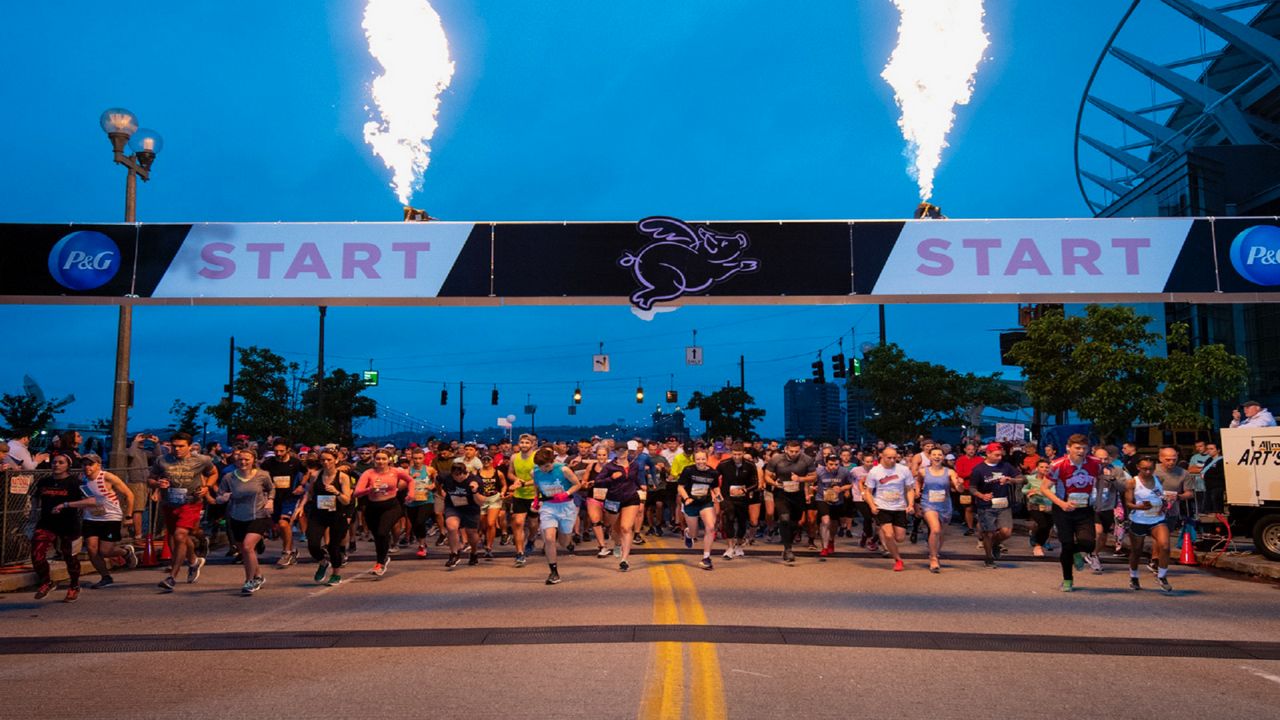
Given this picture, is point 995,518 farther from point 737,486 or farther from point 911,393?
point 911,393

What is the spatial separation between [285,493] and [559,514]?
16.2ft

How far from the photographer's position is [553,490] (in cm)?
1229

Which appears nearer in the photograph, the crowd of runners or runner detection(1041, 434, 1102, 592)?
runner detection(1041, 434, 1102, 592)

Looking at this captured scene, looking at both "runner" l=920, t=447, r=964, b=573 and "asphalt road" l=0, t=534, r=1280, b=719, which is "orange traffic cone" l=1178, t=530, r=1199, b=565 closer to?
"asphalt road" l=0, t=534, r=1280, b=719

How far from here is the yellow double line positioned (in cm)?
541

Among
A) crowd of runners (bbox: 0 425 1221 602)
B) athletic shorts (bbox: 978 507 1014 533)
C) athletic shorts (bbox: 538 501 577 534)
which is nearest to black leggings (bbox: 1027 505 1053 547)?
crowd of runners (bbox: 0 425 1221 602)

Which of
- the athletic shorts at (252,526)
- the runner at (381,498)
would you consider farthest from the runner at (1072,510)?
the athletic shorts at (252,526)

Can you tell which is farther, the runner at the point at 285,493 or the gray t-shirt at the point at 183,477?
the runner at the point at 285,493

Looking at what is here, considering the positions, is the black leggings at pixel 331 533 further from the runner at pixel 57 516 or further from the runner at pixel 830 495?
the runner at pixel 830 495

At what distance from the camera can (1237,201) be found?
45688 mm

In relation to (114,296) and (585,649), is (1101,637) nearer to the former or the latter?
(585,649)

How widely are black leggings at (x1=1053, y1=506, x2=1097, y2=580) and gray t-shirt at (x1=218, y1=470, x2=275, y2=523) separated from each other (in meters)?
9.80

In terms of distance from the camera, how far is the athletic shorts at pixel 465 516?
13.8 meters

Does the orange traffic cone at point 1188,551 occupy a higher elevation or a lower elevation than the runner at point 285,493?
lower
